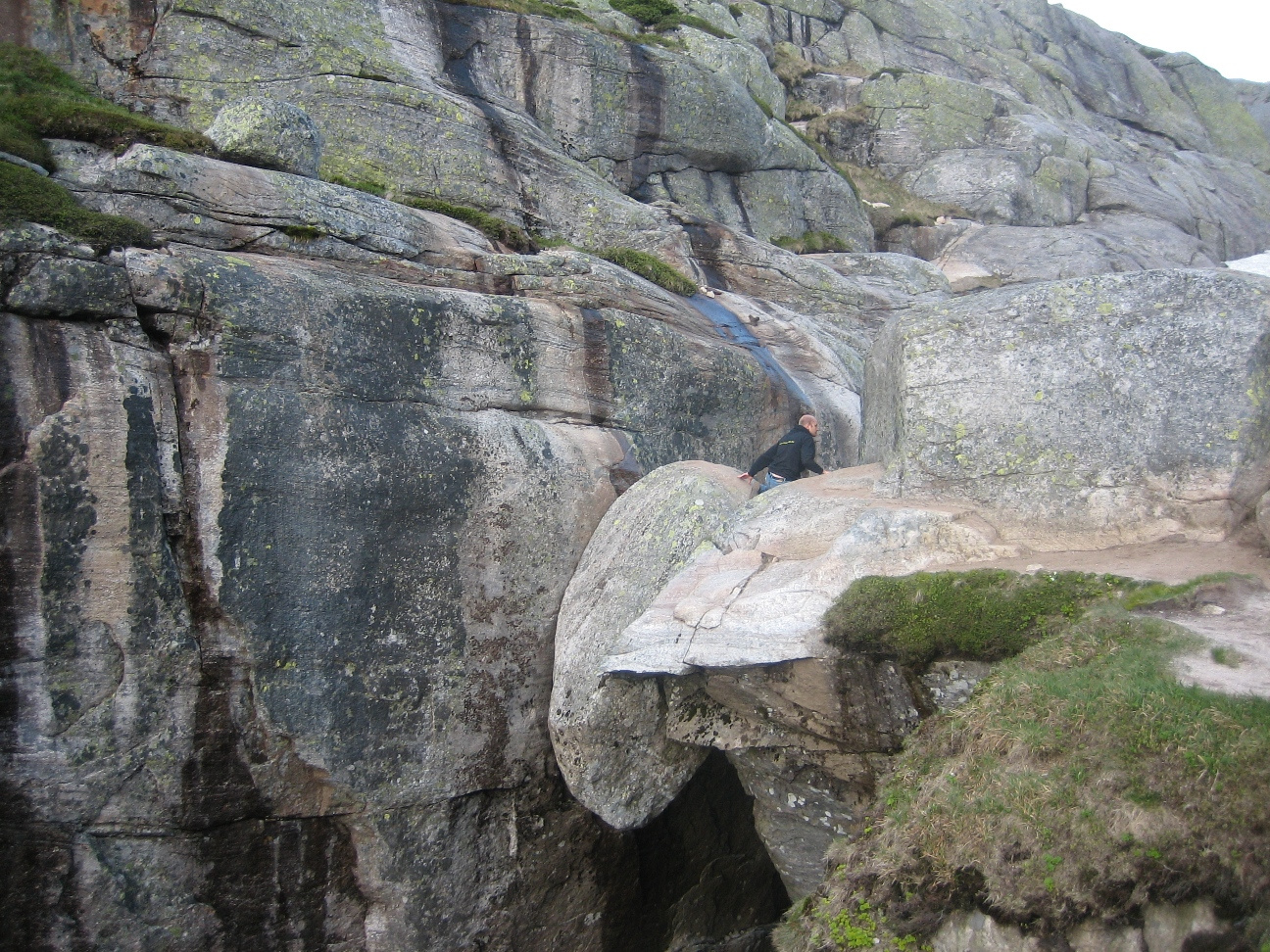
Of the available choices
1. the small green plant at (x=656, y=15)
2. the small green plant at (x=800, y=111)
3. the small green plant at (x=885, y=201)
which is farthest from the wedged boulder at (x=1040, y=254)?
the small green plant at (x=656, y=15)

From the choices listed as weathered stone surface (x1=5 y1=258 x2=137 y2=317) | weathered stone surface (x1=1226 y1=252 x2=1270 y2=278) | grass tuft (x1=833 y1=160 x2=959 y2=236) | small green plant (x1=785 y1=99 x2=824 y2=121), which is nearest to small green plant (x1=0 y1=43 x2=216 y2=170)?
weathered stone surface (x1=5 y1=258 x2=137 y2=317)

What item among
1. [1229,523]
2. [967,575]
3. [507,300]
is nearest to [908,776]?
[967,575]

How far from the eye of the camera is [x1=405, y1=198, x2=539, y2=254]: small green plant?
57.0 feet

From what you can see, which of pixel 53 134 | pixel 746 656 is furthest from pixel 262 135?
pixel 746 656

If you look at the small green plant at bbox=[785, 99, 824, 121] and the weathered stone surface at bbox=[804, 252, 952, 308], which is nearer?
the weathered stone surface at bbox=[804, 252, 952, 308]

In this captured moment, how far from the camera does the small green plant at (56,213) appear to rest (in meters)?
11.0

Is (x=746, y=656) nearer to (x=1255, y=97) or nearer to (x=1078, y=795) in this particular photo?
(x=1078, y=795)

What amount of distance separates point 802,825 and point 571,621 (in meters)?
4.13

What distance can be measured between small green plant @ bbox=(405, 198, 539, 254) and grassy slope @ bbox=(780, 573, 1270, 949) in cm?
1232

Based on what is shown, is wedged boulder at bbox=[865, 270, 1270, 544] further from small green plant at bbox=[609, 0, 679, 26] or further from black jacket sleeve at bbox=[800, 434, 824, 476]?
small green plant at bbox=[609, 0, 679, 26]

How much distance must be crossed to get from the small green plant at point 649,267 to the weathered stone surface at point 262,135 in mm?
5965

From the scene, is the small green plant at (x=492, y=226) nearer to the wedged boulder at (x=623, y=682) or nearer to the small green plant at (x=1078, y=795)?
the wedged boulder at (x=623, y=682)

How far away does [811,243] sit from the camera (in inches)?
1206

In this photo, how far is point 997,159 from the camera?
3944 centimetres
